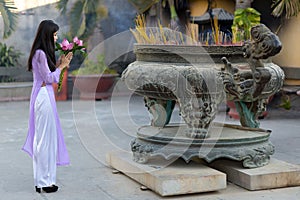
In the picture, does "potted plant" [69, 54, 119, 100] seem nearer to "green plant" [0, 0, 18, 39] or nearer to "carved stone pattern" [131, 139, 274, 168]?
"green plant" [0, 0, 18, 39]

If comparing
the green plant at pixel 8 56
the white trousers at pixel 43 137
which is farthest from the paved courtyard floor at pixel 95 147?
the green plant at pixel 8 56

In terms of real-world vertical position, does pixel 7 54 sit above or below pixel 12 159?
above

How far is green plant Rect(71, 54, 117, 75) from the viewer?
→ 11945 mm

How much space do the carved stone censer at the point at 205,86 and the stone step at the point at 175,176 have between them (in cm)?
11

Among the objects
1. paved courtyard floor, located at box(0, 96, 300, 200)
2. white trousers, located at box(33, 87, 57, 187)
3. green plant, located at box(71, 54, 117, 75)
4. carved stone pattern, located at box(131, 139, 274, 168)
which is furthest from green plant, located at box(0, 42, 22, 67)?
Answer: carved stone pattern, located at box(131, 139, 274, 168)

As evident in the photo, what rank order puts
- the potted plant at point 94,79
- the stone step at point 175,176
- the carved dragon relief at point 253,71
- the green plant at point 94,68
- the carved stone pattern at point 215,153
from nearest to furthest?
the stone step at point 175,176, the carved dragon relief at point 253,71, the carved stone pattern at point 215,153, the potted plant at point 94,79, the green plant at point 94,68

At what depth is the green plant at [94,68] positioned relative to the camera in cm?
1195

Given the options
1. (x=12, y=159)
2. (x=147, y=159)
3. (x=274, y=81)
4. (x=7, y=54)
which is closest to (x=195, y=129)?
(x=147, y=159)

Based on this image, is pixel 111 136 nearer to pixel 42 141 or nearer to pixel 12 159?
pixel 12 159

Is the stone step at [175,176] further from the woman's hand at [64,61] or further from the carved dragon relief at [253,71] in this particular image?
the woman's hand at [64,61]

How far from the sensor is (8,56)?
1291cm

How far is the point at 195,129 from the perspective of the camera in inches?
195

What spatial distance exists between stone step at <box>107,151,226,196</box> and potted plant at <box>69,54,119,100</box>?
6.65 metres

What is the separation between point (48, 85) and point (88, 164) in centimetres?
133
